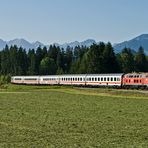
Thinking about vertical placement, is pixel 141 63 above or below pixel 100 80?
above

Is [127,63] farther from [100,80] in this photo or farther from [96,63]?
[100,80]

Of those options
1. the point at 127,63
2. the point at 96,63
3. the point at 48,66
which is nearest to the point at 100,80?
the point at 96,63

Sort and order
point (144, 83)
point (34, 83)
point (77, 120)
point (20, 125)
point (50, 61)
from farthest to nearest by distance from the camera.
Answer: point (50, 61) < point (34, 83) < point (144, 83) < point (77, 120) < point (20, 125)

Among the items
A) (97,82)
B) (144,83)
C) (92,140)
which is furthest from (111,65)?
(92,140)

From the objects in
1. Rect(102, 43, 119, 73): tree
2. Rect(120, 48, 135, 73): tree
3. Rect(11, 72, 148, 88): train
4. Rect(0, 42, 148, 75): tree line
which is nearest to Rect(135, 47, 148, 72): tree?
Rect(0, 42, 148, 75): tree line

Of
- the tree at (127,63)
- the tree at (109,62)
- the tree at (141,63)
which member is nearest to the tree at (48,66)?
the tree at (127,63)

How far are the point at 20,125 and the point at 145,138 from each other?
8.16m

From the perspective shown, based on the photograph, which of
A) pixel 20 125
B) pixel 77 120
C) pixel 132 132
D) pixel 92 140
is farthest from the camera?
pixel 77 120

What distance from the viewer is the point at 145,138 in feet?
70.4

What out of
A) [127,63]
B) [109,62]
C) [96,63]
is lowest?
[96,63]

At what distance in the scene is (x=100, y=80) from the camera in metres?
92.9

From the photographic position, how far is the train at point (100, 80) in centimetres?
8238

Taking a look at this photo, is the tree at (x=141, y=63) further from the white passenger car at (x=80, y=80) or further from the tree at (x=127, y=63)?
the white passenger car at (x=80, y=80)

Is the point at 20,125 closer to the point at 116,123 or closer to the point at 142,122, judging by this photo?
the point at 116,123
